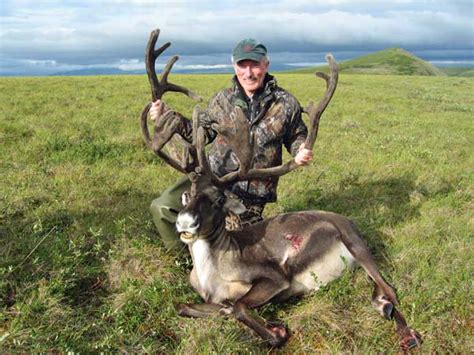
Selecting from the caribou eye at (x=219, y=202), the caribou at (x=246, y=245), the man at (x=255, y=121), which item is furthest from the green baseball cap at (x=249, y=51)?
the caribou eye at (x=219, y=202)

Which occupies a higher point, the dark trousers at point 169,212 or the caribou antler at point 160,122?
the caribou antler at point 160,122

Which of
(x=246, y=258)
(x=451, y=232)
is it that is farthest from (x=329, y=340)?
(x=451, y=232)

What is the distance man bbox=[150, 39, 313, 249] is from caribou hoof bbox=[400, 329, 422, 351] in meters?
2.76

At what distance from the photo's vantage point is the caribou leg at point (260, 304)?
4.82 m

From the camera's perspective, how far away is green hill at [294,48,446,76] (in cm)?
13791

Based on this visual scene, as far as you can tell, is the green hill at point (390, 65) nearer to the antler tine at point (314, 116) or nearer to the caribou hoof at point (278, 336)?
the antler tine at point (314, 116)

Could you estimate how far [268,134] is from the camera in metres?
6.73

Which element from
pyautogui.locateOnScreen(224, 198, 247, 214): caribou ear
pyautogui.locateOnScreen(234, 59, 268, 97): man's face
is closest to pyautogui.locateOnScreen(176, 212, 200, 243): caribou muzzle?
pyautogui.locateOnScreen(224, 198, 247, 214): caribou ear

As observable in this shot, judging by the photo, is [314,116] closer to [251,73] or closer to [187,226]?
[251,73]

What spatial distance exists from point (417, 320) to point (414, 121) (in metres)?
15.7

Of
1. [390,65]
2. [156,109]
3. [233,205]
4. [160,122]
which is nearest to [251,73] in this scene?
[156,109]

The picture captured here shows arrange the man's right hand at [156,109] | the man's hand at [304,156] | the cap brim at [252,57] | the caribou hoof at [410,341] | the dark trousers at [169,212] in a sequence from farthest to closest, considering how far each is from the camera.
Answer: the cap brim at [252,57], the dark trousers at [169,212], the man's right hand at [156,109], the man's hand at [304,156], the caribou hoof at [410,341]

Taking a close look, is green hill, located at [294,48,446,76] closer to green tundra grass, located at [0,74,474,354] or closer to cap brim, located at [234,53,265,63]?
green tundra grass, located at [0,74,474,354]

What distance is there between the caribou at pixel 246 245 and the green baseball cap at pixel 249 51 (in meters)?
0.91
